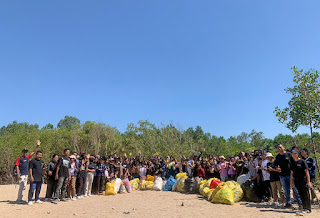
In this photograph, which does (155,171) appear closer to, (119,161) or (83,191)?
(119,161)

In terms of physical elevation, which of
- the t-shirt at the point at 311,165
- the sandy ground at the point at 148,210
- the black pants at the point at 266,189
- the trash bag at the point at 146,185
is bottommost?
the sandy ground at the point at 148,210

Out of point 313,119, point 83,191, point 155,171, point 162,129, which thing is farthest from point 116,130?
point 313,119

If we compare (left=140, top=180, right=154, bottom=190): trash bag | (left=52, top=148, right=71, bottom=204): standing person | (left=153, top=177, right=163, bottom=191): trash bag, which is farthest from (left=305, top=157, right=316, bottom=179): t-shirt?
(left=52, top=148, right=71, bottom=204): standing person

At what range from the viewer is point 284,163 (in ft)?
19.1

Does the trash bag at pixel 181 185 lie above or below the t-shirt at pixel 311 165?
below

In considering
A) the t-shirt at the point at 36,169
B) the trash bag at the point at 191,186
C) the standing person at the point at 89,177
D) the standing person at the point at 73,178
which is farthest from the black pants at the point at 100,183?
the trash bag at the point at 191,186

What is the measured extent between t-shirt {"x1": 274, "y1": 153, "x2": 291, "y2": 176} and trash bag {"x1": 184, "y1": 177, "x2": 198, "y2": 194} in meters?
3.44

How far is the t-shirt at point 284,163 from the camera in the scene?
5.75 metres

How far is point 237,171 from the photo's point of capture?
8.45m

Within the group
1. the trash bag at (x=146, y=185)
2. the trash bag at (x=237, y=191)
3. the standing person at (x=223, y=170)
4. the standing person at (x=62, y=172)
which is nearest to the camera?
the trash bag at (x=237, y=191)

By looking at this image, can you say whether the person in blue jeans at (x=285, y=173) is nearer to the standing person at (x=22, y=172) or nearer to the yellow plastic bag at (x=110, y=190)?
the yellow plastic bag at (x=110, y=190)

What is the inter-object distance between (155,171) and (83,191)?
3.87m

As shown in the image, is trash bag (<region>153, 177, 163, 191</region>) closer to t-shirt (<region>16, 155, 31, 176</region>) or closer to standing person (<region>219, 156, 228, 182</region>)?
standing person (<region>219, 156, 228, 182</region>)

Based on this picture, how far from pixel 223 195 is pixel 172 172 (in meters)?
4.68
